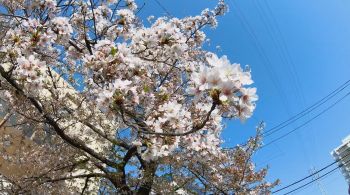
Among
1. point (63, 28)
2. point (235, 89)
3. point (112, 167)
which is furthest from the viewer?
point (112, 167)

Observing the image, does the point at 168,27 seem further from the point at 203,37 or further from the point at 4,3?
the point at 203,37

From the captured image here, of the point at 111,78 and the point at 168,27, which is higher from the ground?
the point at 168,27

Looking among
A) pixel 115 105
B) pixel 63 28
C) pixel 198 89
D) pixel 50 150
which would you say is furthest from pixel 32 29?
pixel 50 150

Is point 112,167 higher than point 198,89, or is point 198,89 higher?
point 112,167

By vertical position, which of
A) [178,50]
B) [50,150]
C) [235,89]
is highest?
[50,150]

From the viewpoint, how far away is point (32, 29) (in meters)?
4.08

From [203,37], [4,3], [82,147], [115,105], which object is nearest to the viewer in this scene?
[115,105]

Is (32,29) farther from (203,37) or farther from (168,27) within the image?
(203,37)

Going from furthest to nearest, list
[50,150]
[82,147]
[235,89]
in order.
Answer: [50,150], [82,147], [235,89]

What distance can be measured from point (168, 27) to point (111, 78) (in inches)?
44.2

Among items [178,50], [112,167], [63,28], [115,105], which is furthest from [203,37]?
[115,105]

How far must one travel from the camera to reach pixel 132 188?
809 cm

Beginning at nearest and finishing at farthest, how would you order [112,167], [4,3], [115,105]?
[115,105], [4,3], [112,167]

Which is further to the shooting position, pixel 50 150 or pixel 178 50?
pixel 50 150
